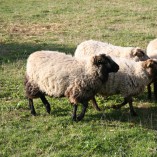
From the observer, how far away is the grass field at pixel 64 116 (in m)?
6.36

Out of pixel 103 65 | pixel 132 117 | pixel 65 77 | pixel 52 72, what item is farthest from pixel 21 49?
pixel 132 117

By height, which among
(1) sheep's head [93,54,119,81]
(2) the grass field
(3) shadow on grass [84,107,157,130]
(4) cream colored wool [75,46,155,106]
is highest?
(1) sheep's head [93,54,119,81]

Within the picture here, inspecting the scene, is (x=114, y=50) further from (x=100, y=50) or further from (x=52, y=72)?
(x=52, y=72)

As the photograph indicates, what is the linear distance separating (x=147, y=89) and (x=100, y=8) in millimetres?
12713

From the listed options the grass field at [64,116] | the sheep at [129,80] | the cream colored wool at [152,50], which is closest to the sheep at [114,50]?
the cream colored wool at [152,50]

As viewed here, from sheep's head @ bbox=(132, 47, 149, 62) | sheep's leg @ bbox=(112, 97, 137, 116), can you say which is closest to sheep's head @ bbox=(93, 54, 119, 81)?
sheep's leg @ bbox=(112, 97, 137, 116)

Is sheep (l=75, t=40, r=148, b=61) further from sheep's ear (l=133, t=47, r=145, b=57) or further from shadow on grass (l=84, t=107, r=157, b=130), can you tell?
Result: shadow on grass (l=84, t=107, r=157, b=130)

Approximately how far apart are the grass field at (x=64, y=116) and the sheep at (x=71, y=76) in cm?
50

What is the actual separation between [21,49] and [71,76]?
19.8ft

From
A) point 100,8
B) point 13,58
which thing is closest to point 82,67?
point 13,58

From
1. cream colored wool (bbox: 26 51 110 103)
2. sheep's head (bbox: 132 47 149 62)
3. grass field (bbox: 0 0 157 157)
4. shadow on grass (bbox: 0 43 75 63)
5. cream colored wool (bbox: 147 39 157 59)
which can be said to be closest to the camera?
grass field (bbox: 0 0 157 157)

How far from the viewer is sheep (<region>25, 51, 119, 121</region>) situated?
7320mm

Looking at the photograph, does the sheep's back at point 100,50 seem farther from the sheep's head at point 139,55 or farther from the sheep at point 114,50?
the sheep's head at point 139,55

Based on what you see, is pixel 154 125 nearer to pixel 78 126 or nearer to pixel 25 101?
pixel 78 126
